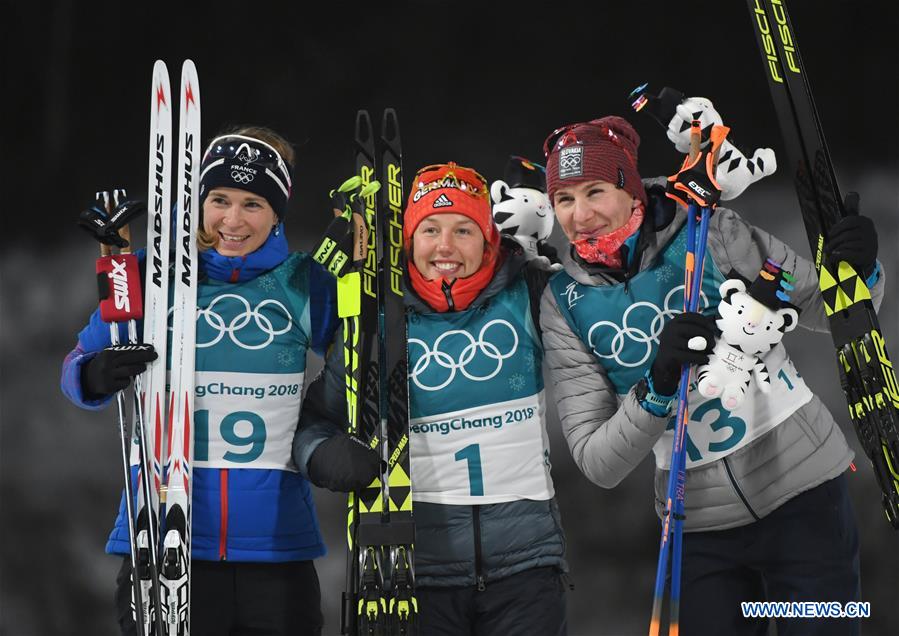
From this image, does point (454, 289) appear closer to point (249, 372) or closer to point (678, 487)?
point (249, 372)

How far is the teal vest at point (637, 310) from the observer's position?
2238 mm

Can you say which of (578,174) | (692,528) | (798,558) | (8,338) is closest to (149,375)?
(578,174)

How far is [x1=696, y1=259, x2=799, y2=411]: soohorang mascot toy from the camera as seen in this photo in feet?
6.70

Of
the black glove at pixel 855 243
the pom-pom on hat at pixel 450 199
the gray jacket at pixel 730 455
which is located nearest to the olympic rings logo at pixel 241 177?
the pom-pom on hat at pixel 450 199

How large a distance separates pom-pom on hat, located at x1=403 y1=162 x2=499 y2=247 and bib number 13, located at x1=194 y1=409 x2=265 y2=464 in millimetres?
A: 545

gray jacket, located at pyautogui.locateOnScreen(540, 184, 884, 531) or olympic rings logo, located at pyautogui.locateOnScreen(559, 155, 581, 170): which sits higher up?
olympic rings logo, located at pyautogui.locateOnScreen(559, 155, 581, 170)

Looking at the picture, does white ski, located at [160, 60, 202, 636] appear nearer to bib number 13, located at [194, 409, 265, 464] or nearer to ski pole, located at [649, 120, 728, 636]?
bib number 13, located at [194, 409, 265, 464]

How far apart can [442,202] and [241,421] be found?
667 millimetres

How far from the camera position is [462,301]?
7.58 ft

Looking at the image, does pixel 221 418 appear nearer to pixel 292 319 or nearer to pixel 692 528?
pixel 292 319

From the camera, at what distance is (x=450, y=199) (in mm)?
2342

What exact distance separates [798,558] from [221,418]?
1.27 m

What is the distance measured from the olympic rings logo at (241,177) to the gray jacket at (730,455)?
29.8 inches

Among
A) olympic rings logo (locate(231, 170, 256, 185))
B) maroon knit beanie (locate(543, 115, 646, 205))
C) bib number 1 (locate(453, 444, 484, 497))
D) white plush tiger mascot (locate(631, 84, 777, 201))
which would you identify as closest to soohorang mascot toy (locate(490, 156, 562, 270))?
maroon knit beanie (locate(543, 115, 646, 205))
